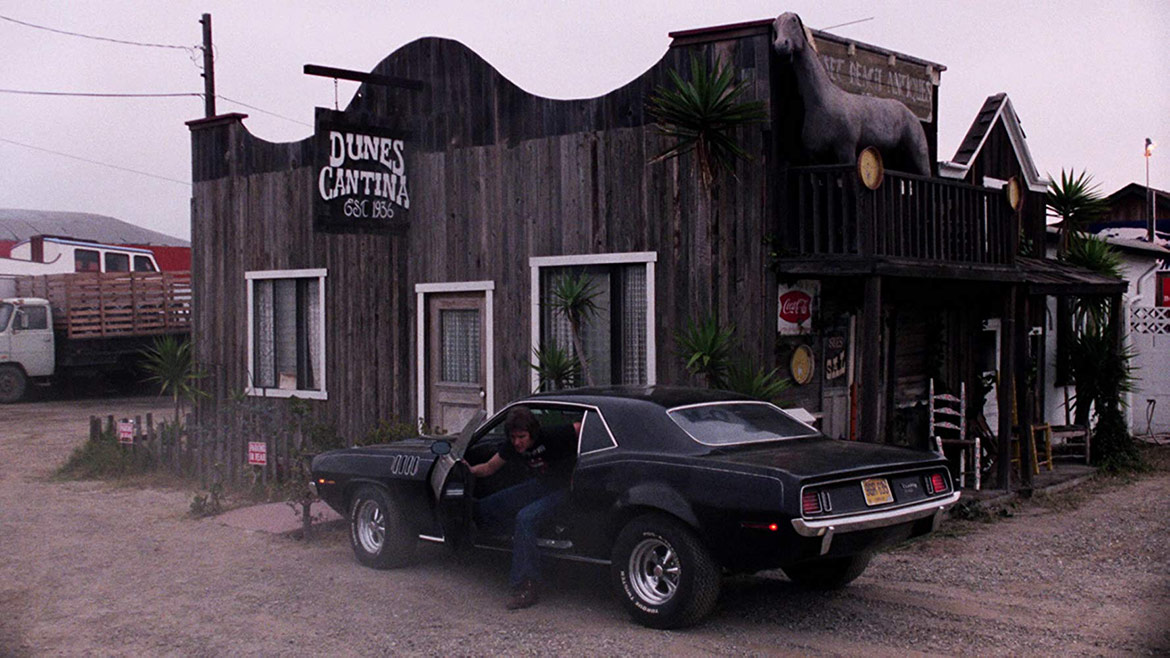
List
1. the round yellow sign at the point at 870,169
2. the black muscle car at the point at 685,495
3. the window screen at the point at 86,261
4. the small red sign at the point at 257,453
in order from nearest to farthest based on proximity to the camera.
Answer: the black muscle car at the point at 685,495 → the round yellow sign at the point at 870,169 → the small red sign at the point at 257,453 → the window screen at the point at 86,261

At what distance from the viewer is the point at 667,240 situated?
37.4 ft

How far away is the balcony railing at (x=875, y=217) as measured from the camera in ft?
34.1

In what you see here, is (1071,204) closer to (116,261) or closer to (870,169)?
(870,169)

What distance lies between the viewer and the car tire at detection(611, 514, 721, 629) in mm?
6641

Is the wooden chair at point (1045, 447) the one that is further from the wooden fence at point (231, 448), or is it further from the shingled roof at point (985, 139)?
the wooden fence at point (231, 448)

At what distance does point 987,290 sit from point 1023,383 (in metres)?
1.80

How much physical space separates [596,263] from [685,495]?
541 centimetres

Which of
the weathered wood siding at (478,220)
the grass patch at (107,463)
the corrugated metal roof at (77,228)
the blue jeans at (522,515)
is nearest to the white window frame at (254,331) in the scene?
the weathered wood siding at (478,220)

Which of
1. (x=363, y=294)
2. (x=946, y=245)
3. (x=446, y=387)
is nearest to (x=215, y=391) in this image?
(x=363, y=294)

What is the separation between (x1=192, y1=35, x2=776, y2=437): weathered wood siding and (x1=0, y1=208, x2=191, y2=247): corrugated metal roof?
107 feet

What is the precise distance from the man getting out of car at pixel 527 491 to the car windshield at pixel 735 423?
792 mm

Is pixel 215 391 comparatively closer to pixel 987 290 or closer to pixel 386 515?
pixel 386 515

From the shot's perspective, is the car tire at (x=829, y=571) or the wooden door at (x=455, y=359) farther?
the wooden door at (x=455, y=359)

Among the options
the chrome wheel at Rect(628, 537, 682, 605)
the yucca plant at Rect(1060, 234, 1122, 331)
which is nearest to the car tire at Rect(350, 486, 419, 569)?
the chrome wheel at Rect(628, 537, 682, 605)
